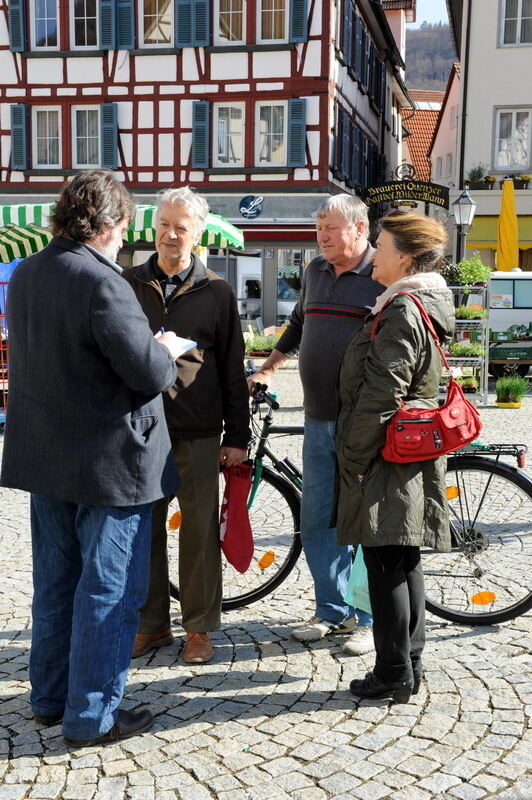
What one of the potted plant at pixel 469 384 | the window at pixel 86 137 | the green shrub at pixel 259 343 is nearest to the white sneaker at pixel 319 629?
the potted plant at pixel 469 384

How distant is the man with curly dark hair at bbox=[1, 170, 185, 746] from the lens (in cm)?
287

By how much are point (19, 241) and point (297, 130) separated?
37.3ft

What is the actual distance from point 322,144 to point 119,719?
868 inches

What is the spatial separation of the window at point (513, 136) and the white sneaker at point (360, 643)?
22.5 metres

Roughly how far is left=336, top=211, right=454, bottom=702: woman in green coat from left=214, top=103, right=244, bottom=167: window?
21.7 m

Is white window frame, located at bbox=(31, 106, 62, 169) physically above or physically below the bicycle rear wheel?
above

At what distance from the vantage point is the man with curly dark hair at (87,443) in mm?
2867

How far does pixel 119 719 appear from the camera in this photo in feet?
10.5

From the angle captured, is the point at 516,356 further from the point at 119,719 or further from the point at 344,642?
the point at 119,719

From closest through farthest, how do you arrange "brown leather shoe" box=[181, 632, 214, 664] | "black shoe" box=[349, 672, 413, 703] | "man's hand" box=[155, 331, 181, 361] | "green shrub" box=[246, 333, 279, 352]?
"man's hand" box=[155, 331, 181, 361] < "black shoe" box=[349, 672, 413, 703] < "brown leather shoe" box=[181, 632, 214, 664] < "green shrub" box=[246, 333, 279, 352]

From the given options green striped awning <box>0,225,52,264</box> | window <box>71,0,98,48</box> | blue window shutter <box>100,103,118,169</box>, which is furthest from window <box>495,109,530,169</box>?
green striped awning <box>0,225,52,264</box>

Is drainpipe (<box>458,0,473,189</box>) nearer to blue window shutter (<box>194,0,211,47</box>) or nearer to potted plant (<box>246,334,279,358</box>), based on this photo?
blue window shutter (<box>194,0,211,47</box>)

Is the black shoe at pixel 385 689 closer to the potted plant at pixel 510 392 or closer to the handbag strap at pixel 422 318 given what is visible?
the handbag strap at pixel 422 318

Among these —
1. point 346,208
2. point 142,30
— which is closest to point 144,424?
point 346,208
